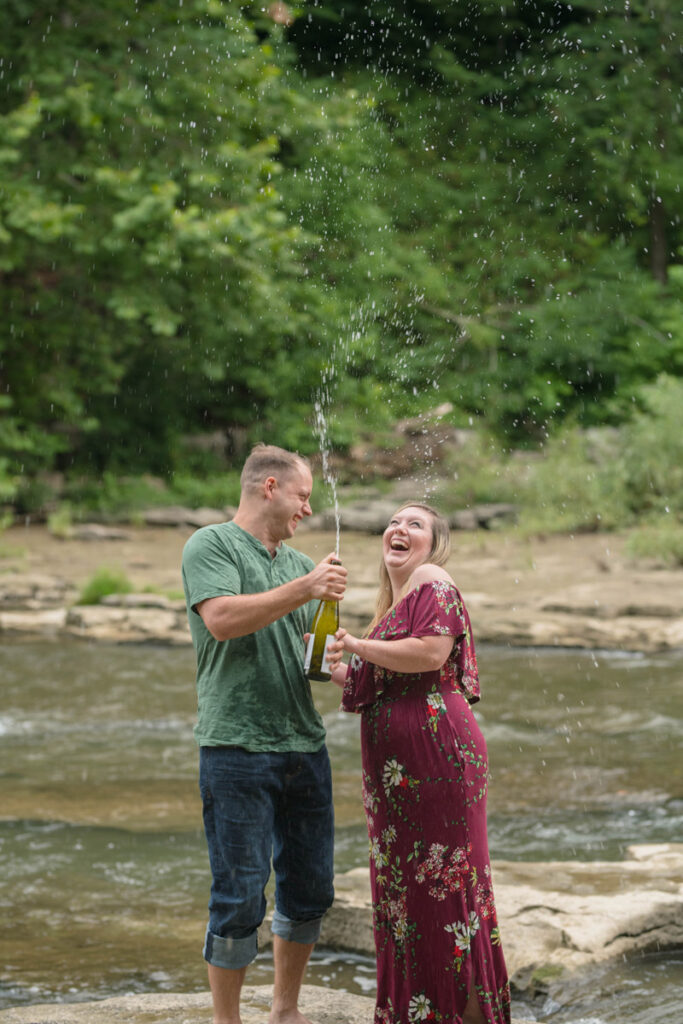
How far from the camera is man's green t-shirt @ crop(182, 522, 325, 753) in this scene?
10.1ft

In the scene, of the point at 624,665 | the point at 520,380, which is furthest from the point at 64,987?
the point at 520,380

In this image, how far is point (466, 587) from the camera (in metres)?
11.9

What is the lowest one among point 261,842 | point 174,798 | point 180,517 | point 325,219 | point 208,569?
point 174,798

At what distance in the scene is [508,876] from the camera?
4652 millimetres

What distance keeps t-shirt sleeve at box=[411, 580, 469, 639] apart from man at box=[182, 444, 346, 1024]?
22cm

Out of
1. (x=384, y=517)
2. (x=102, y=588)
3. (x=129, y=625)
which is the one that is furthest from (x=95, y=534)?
(x=129, y=625)

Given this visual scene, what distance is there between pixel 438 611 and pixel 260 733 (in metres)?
0.55

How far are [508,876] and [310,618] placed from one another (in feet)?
6.15

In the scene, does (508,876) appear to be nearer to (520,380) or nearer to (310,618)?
(310,618)

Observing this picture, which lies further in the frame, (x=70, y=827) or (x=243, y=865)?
(x=70, y=827)

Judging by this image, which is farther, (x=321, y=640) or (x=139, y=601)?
(x=139, y=601)

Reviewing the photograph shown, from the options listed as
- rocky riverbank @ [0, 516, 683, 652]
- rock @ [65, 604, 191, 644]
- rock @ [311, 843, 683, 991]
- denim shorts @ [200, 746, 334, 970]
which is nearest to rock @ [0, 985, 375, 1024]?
denim shorts @ [200, 746, 334, 970]

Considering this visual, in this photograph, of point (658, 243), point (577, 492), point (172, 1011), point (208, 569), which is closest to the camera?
point (208, 569)

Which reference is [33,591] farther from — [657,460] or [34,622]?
[657,460]
